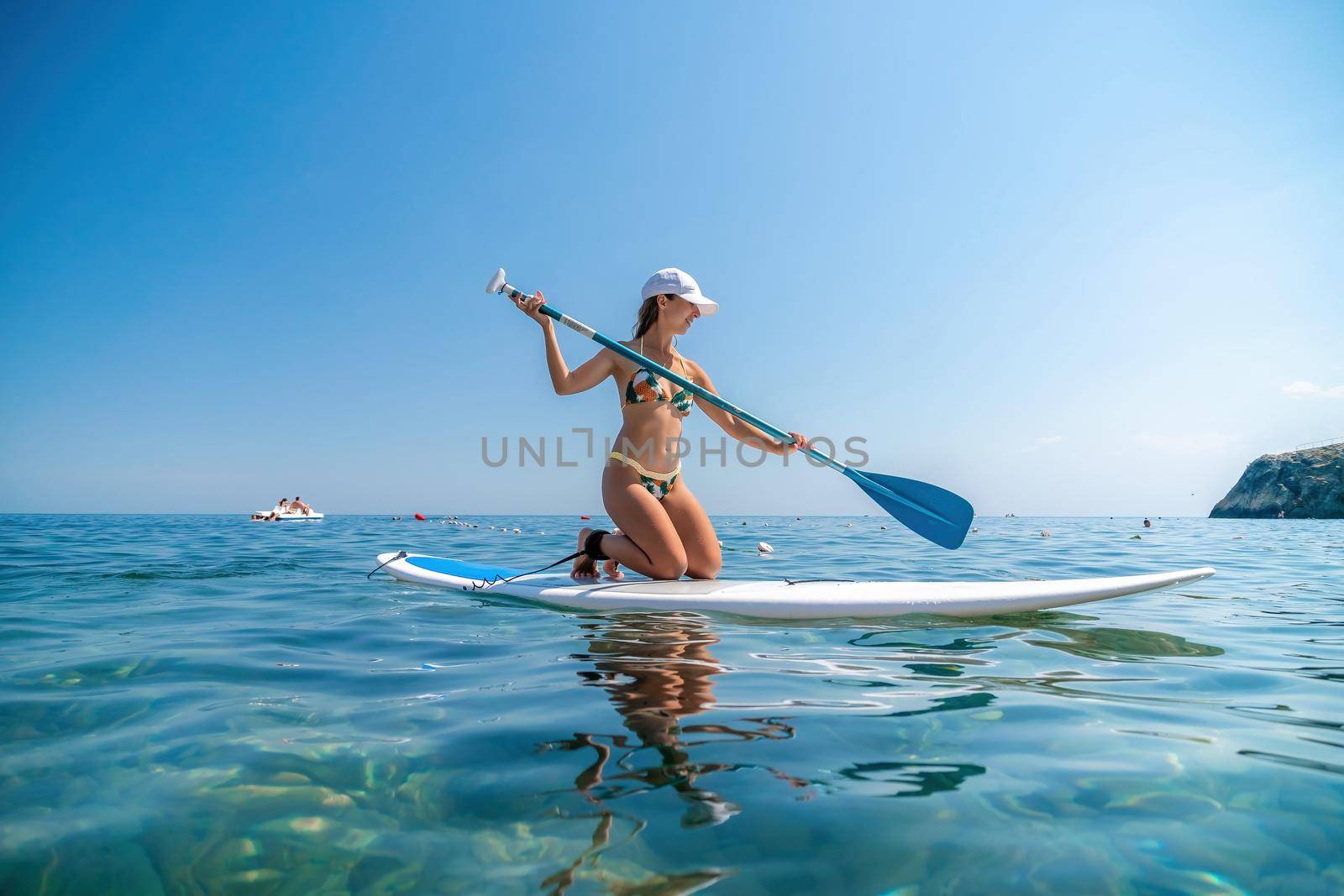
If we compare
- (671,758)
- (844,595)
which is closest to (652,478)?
(844,595)

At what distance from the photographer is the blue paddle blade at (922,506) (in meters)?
5.19

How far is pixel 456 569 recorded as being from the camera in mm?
5941

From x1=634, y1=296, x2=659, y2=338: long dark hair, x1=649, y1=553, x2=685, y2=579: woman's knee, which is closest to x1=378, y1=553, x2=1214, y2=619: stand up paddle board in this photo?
x1=649, y1=553, x2=685, y2=579: woman's knee

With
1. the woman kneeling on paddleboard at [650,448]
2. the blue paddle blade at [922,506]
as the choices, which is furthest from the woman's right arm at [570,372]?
the blue paddle blade at [922,506]

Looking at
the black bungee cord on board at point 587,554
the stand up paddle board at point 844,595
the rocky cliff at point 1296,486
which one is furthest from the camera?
the rocky cliff at point 1296,486

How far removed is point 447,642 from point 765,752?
7.41 feet

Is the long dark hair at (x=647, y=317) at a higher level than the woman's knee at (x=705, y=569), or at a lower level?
higher

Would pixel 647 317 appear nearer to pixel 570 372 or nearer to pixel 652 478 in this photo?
pixel 570 372

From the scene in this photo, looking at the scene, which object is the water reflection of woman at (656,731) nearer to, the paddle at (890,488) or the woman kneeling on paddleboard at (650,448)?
the woman kneeling on paddleboard at (650,448)

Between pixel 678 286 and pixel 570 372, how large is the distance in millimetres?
951

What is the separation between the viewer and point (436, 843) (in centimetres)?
142

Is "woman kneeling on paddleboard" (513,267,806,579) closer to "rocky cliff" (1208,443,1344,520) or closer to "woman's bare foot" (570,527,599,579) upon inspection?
"woman's bare foot" (570,527,599,579)

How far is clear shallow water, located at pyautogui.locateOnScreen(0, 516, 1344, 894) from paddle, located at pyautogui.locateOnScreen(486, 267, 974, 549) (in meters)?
1.37

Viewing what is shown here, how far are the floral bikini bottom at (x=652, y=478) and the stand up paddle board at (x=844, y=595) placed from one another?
2.06ft
